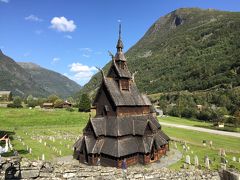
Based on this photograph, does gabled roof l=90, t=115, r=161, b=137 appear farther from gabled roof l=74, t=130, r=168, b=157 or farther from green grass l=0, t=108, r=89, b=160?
green grass l=0, t=108, r=89, b=160

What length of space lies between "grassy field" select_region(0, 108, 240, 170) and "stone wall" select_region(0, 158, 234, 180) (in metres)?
15.9

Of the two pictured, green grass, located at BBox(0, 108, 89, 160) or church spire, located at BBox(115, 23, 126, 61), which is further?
green grass, located at BBox(0, 108, 89, 160)

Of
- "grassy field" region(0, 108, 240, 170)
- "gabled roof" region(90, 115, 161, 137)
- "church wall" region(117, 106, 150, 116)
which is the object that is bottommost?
"grassy field" region(0, 108, 240, 170)

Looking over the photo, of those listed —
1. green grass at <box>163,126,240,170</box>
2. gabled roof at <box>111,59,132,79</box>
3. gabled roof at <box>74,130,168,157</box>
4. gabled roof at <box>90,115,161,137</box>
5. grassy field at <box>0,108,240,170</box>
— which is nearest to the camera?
gabled roof at <box>74,130,168,157</box>

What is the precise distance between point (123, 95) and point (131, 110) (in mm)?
2309

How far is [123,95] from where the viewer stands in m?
33.5

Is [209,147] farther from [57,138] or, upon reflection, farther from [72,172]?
[72,172]

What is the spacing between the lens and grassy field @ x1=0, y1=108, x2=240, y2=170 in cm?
3638

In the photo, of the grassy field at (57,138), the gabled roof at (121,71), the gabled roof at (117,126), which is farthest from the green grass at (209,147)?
the gabled roof at (121,71)

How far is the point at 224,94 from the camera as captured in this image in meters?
103

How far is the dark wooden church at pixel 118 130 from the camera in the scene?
29328 mm

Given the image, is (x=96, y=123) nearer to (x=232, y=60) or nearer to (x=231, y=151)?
(x=231, y=151)

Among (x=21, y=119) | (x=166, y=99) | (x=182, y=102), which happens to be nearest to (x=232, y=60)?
(x=166, y=99)

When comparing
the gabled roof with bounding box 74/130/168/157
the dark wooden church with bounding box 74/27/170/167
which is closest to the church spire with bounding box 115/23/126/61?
the dark wooden church with bounding box 74/27/170/167
